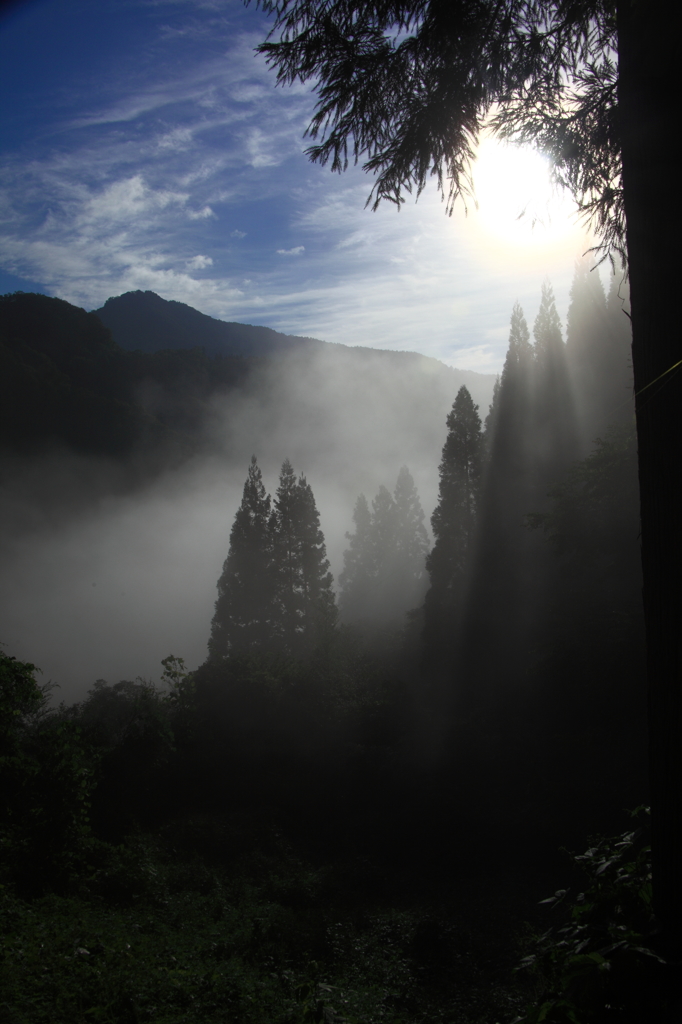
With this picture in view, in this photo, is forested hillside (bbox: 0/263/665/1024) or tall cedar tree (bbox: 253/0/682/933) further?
forested hillside (bbox: 0/263/665/1024)

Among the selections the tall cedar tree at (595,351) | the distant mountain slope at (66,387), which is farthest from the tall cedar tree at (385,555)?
the distant mountain slope at (66,387)

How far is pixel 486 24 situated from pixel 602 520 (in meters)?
15.3

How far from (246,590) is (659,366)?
33.4 metres

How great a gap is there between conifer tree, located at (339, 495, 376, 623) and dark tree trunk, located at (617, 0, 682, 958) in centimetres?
4893

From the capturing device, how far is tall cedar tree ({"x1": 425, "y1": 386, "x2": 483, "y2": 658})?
3644 cm

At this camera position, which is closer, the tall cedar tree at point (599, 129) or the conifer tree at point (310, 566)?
the tall cedar tree at point (599, 129)

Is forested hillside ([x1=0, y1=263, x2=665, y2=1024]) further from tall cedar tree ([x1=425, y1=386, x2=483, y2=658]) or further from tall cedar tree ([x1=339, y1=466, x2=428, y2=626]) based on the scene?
tall cedar tree ([x1=339, y1=466, x2=428, y2=626])

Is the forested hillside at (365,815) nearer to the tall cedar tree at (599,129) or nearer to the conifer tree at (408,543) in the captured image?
the tall cedar tree at (599,129)

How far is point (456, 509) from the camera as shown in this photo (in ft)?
124

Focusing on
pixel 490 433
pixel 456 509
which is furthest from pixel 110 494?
pixel 456 509

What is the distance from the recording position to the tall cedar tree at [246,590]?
34219mm

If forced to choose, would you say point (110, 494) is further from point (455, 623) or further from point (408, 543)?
point (455, 623)

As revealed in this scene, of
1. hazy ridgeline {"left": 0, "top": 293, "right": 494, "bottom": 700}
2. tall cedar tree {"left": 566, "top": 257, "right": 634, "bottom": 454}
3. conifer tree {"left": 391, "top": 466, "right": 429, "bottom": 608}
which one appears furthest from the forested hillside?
hazy ridgeline {"left": 0, "top": 293, "right": 494, "bottom": 700}

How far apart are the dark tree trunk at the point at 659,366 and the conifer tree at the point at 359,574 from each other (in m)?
48.9
